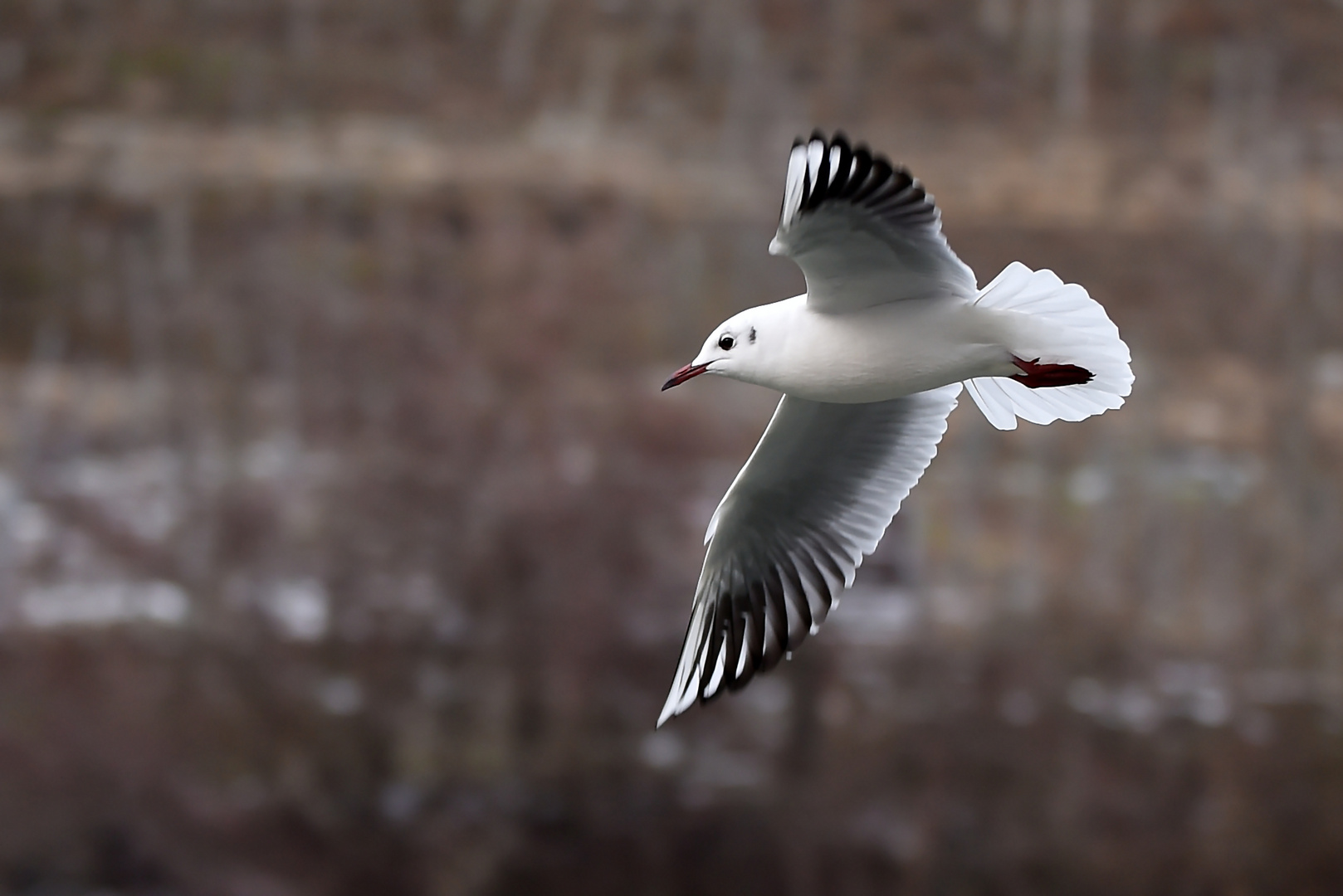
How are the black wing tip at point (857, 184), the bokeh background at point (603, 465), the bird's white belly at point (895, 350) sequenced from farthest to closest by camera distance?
the bokeh background at point (603, 465) < the bird's white belly at point (895, 350) < the black wing tip at point (857, 184)

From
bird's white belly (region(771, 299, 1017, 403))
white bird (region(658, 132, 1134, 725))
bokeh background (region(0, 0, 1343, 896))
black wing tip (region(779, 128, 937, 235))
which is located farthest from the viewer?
bokeh background (region(0, 0, 1343, 896))

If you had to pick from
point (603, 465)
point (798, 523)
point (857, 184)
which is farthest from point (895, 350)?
point (603, 465)

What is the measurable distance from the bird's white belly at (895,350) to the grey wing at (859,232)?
0.12ft

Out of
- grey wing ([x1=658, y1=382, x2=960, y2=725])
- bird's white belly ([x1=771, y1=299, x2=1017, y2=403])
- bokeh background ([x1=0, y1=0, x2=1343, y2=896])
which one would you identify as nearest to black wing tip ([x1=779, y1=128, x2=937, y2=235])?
bird's white belly ([x1=771, y1=299, x2=1017, y2=403])

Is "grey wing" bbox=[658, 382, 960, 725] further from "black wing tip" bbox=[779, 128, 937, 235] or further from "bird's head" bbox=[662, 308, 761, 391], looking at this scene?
"black wing tip" bbox=[779, 128, 937, 235]

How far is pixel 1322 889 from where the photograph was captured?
809cm

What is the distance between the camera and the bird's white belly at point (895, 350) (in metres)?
2.20

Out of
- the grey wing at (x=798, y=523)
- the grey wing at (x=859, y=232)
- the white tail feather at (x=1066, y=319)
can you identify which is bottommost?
the grey wing at (x=798, y=523)

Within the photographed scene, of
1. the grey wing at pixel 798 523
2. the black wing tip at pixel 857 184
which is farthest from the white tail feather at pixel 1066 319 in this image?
the grey wing at pixel 798 523

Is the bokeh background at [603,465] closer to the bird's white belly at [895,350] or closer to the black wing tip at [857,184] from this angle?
the bird's white belly at [895,350]

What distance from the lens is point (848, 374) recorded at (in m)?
2.20

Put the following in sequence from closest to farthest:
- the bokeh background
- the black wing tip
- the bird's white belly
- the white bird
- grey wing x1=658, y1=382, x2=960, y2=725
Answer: the black wing tip, the white bird, the bird's white belly, grey wing x1=658, y1=382, x2=960, y2=725, the bokeh background

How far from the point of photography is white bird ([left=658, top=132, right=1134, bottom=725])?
2078 millimetres

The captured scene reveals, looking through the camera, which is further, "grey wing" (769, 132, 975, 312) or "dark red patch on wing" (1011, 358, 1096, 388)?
"dark red patch on wing" (1011, 358, 1096, 388)
